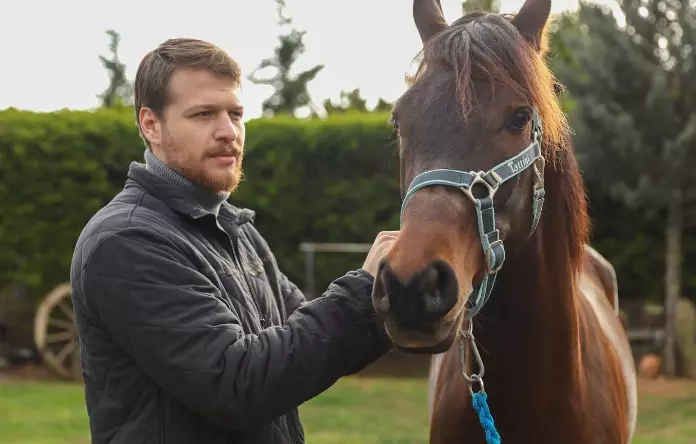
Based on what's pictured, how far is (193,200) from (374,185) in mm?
8191

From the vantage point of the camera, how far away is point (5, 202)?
33.7 feet

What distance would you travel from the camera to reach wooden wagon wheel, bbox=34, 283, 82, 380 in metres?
9.52

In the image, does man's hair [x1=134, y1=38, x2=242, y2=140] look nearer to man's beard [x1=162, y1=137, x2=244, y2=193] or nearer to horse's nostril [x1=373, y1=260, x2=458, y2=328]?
man's beard [x1=162, y1=137, x2=244, y2=193]

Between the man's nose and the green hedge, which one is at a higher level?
the man's nose

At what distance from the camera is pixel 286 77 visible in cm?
2777

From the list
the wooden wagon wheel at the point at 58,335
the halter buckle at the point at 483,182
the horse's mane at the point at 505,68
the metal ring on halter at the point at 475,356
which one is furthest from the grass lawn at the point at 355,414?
the halter buckle at the point at 483,182

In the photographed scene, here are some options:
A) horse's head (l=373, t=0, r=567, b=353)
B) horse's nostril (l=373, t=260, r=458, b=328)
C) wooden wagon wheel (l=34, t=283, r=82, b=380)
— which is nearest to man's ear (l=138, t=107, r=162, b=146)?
horse's head (l=373, t=0, r=567, b=353)

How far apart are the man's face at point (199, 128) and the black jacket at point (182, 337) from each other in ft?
0.27

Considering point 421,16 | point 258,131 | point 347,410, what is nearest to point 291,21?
point 258,131

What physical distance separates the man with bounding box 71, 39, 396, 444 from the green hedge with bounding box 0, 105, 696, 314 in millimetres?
7968

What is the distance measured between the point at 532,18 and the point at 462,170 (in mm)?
675

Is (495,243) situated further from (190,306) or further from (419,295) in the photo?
(190,306)

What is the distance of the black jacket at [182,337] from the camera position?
1.86 metres

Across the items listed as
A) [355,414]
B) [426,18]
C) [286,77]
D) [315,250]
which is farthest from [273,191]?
[286,77]
